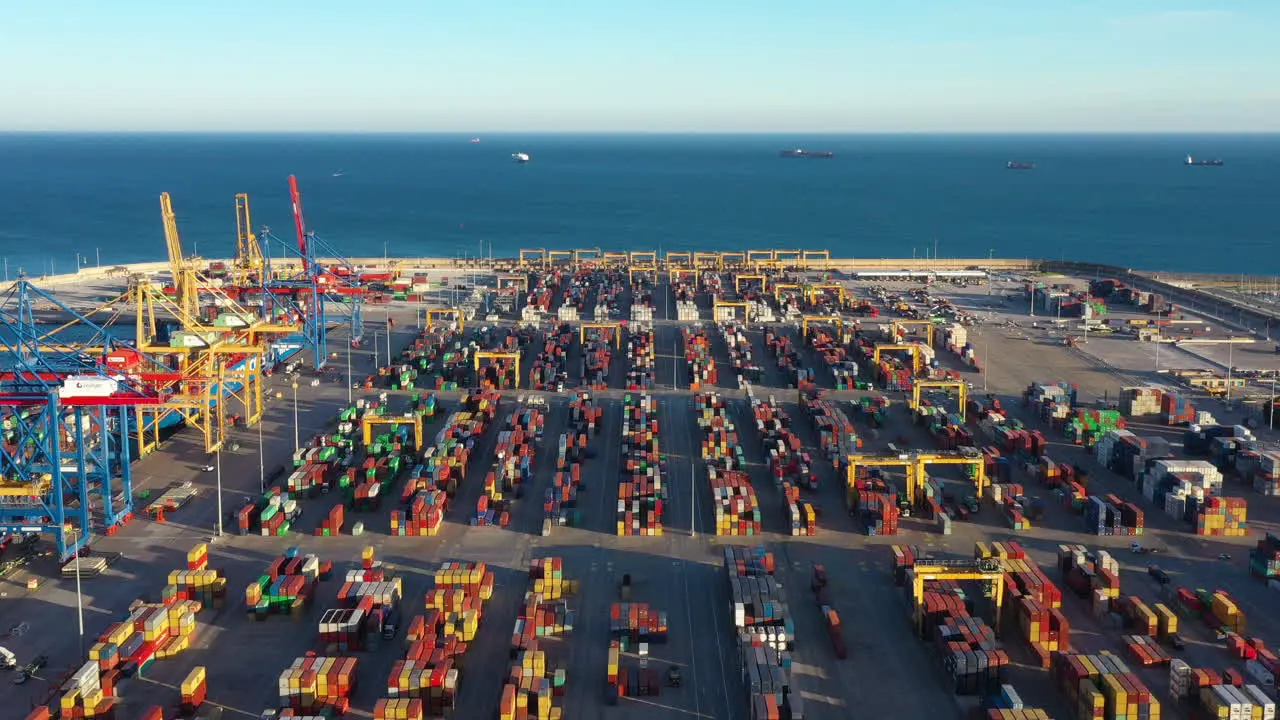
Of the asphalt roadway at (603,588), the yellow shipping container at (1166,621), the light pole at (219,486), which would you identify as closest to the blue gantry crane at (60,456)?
the asphalt roadway at (603,588)

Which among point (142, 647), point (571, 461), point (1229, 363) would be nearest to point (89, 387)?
point (142, 647)

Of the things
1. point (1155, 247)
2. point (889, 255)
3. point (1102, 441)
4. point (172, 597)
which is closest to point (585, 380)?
point (1102, 441)

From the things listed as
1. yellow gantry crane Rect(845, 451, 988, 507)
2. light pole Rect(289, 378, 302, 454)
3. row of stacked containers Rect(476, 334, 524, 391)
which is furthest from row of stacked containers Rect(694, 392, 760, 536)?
light pole Rect(289, 378, 302, 454)

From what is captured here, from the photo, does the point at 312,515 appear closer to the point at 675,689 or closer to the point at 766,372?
the point at 675,689

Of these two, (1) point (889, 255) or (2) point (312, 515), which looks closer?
(2) point (312, 515)

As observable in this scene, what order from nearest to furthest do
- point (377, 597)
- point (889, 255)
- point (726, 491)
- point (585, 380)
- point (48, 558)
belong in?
point (377, 597)
point (48, 558)
point (726, 491)
point (585, 380)
point (889, 255)

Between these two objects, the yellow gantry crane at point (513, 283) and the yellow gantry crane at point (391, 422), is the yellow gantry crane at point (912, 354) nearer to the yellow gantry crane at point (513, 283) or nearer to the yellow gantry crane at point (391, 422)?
the yellow gantry crane at point (391, 422)
